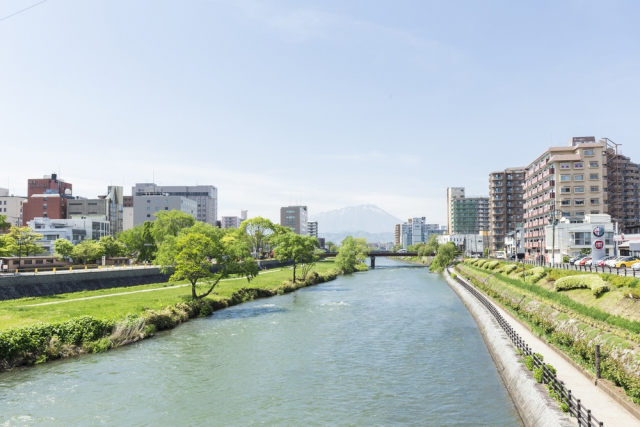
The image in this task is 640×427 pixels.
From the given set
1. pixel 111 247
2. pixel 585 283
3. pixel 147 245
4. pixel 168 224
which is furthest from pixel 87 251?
A: pixel 585 283

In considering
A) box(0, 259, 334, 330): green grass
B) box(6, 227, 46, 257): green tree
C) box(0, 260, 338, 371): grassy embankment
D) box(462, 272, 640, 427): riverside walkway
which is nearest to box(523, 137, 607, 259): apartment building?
box(0, 260, 338, 371): grassy embankment

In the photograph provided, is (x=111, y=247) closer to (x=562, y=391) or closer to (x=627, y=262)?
(x=627, y=262)

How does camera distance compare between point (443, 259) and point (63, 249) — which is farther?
point (443, 259)

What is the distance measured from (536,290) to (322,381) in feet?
94.4

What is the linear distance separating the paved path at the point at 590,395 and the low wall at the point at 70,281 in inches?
2122

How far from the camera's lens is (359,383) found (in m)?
28.3

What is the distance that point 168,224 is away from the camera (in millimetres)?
117312

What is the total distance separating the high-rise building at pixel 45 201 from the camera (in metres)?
170

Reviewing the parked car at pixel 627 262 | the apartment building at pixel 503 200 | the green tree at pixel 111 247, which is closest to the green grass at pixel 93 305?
the green tree at pixel 111 247

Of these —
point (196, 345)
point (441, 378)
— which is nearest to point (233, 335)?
point (196, 345)

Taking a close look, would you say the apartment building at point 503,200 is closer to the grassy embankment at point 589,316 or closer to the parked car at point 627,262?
the parked car at point 627,262

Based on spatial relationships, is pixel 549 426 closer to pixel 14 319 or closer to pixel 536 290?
pixel 536 290

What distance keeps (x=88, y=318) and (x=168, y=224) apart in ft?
270

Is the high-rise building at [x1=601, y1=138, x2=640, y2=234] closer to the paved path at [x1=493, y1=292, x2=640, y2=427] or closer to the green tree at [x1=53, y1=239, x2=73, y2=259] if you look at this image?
the paved path at [x1=493, y1=292, x2=640, y2=427]
